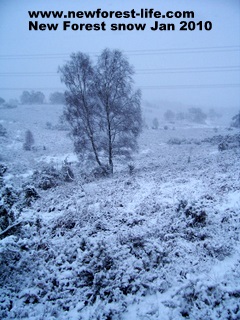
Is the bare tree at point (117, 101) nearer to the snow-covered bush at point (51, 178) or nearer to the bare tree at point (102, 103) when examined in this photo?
the bare tree at point (102, 103)

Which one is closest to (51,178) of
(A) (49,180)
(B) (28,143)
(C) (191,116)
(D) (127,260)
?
(A) (49,180)

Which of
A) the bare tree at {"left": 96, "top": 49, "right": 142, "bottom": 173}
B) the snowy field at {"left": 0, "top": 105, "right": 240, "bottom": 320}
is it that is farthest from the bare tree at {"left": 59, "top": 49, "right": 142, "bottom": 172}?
the snowy field at {"left": 0, "top": 105, "right": 240, "bottom": 320}

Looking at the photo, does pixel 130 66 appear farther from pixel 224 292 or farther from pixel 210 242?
pixel 224 292

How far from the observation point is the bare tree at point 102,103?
13.4m

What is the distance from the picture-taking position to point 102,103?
47.0 feet

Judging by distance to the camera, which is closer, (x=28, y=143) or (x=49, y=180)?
(x=49, y=180)

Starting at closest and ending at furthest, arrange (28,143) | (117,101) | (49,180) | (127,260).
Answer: (127,260) → (49,180) → (117,101) → (28,143)

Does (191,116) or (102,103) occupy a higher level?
(191,116)

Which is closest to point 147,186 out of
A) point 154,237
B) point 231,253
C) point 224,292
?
point 154,237

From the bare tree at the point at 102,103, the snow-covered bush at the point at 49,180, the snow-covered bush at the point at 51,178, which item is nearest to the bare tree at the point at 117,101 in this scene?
the bare tree at the point at 102,103

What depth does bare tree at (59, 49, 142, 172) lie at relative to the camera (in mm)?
13430

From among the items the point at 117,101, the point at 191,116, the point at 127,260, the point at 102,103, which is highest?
the point at 191,116

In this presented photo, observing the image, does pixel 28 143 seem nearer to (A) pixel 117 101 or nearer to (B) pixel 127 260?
(A) pixel 117 101

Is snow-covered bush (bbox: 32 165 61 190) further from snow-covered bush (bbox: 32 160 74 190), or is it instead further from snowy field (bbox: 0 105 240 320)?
snowy field (bbox: 0 105 240 320)
